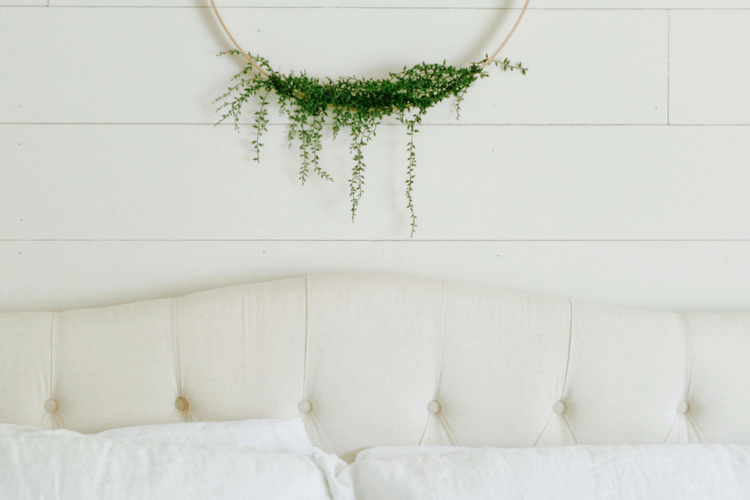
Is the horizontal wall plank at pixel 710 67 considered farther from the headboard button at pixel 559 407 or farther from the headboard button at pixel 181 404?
the headboard button at pixel 181 404

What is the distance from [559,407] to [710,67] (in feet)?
2.57

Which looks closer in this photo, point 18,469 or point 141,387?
point 18,469

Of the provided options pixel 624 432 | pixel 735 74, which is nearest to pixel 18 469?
pixel 624 432

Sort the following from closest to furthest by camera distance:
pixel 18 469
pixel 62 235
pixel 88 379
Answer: pixel 18 469 < pixel 88 379 < pixel 62 235

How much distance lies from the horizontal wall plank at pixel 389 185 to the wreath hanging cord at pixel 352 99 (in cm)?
3

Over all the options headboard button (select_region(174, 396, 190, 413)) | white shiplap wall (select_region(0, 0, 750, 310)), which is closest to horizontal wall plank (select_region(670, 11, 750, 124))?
white shiplap wall (select_region(0, 0, 750, 310))

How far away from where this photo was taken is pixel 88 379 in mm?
976

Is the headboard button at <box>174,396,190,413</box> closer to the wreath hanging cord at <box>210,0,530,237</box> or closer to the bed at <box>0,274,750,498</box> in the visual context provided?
the bed at <box>0,274,750,498</box>

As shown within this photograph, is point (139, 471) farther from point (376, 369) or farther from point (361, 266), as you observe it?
point (361, 266)

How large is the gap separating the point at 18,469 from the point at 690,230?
4.31 feet

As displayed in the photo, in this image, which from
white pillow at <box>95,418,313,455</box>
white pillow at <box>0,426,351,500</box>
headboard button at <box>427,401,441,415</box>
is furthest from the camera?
headboard button at <box>427,401,441,415</box>

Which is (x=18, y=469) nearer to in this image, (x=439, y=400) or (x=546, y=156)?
(x=439, y=400)

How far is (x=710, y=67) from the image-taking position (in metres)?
1.07

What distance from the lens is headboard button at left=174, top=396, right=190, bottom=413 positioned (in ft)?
3.27
